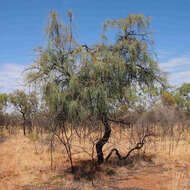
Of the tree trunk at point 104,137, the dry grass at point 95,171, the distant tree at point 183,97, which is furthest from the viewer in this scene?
the distant tree at point 183,97

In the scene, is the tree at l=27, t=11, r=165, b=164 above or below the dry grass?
above

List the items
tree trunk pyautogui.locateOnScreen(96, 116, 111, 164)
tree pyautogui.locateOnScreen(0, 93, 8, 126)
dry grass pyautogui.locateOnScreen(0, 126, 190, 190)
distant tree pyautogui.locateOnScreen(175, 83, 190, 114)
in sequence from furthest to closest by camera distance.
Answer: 1. distant tree pyautogui.locateOnScreen(175, 83, 190, 114)
2. tree pyautogui.locateOnScreen(0, 93, 8, 126)
3. tree trunk pyautogui.locateOnScreen(96, 116, 111, 164)
4. dry grass pyautogui.locateOnScreen(0, 126, 190, 190)

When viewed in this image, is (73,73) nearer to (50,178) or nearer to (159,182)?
(50,178)

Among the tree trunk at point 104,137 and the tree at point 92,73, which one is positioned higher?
the tree at point 92,73

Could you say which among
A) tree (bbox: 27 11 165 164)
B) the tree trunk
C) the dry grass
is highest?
tree (bbox: 27 11 165 164)

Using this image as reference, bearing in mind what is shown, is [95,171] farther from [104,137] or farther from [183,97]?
[183,97]

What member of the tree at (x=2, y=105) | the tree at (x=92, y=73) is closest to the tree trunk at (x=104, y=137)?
the tree at (x=92, y=73)

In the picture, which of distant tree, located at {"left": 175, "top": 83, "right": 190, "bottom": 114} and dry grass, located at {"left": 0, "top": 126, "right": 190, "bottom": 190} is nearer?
dry grass, located at {"left": 0, "top": 126, "right": 190, "bottom": 190}

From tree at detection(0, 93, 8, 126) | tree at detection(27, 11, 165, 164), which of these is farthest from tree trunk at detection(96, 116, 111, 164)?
tree at detection(0, 93, 8, 126)

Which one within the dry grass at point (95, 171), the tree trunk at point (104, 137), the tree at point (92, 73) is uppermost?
the tree at point (92, 73)

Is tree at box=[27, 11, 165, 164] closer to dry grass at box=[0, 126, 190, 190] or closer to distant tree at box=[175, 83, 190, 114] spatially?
dry grass at box=[0, 126, 190, 190]

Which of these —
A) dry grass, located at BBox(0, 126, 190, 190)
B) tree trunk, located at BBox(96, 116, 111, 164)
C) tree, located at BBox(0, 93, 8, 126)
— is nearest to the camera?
dry grass, located at BBox(0, 126, 190, 190)

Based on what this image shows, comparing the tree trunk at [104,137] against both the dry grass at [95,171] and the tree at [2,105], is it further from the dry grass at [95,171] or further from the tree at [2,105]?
the tree at [2,105]

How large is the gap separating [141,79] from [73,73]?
339 centimetres
